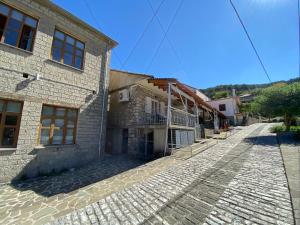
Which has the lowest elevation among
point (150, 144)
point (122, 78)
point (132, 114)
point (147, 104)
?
point (150, 144)

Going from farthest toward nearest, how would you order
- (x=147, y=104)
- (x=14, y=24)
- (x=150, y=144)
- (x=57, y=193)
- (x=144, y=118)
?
(x=147, y=104) < (x=144, y=118) < (x=150, y=144) < (x=14, y=24) < (x=57, y=193)

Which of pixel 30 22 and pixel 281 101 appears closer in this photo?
pixel 30 22

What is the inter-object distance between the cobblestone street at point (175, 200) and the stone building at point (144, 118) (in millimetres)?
3956

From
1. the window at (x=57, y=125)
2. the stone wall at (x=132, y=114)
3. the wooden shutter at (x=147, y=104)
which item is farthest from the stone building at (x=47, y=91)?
the wooden shutter at (x=147, y=104)

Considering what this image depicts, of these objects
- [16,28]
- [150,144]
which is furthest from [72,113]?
[150,144]

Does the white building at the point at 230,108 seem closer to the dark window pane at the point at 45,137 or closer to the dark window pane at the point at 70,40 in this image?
the dark window pane at the point at 70,40

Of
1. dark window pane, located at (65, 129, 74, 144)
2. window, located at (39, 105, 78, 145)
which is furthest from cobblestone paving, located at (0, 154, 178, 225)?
window, located at (39, 105, 78, 145)

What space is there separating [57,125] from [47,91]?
1754 millimetres

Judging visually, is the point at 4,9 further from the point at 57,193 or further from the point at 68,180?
the point at 57,193

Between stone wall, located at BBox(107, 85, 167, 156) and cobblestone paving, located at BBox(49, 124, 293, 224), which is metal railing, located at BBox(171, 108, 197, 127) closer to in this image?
stone wall, located at BBox(107, 85, 167, 156)

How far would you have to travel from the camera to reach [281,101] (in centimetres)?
1257

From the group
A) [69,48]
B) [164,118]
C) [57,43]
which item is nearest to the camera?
[57,43]

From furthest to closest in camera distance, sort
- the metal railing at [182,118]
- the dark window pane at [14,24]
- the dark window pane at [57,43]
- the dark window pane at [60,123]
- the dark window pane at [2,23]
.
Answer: the metal railing at [182,118], the dark window pane at [57,43], the dark window pane at [60,123], the dark window pane at [14,24], the dark window pane at [2,23]

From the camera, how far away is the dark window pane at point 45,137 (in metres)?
7.64
